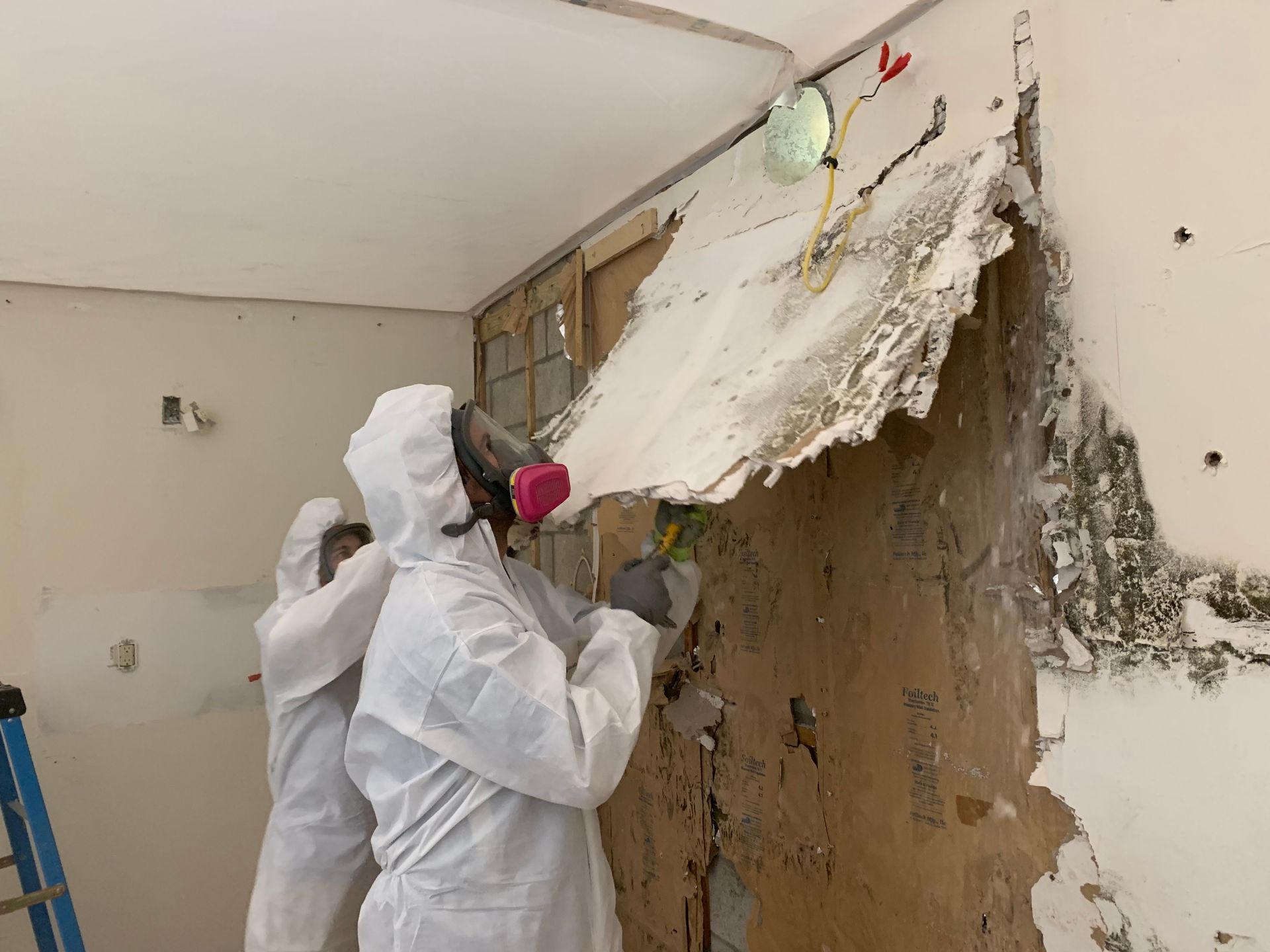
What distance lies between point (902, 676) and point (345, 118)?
152 cm

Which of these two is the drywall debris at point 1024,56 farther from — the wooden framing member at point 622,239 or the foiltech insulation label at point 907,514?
the wooden framing member at point 622,239

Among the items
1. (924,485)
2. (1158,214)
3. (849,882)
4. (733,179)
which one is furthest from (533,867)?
(733,179)

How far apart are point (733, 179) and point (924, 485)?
83 centimetres

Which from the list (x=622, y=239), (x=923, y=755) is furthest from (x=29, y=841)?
(x=923, y=755)

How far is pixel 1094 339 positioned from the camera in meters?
1.09

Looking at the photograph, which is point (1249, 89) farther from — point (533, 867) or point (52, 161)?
point (52, 161)

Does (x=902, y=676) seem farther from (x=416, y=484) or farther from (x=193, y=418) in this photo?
(x=193, y=418)

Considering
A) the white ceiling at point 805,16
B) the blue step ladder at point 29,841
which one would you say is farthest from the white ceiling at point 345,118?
the blue step ladder at point 29,841

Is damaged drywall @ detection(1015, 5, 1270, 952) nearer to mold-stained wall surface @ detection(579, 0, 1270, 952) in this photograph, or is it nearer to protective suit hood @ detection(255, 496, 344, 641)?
mold-stained wall surface @ detection(579, 0, 1270, 952)

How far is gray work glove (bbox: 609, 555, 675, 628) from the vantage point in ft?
4.87

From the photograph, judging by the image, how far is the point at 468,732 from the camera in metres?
1.25

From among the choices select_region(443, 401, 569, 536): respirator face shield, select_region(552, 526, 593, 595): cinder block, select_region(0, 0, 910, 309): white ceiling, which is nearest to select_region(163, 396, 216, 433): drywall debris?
select_region(0, 0, 910, 309): white ceiling

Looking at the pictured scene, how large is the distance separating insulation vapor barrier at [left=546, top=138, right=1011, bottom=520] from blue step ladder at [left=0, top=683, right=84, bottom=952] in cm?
175

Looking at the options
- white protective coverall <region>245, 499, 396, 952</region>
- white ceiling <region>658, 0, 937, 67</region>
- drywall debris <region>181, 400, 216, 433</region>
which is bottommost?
white protective coverall <region>245, 499, 396, 952</region>
